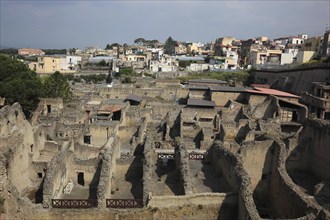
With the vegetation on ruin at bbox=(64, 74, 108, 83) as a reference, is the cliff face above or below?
below

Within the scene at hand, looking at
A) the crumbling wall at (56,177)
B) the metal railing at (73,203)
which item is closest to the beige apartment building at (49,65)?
the crumbling wall at (56,177)

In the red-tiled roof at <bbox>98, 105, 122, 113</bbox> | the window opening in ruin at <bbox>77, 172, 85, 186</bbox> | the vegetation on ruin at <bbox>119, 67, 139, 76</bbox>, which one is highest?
the vegetation on ruin at <bbox>119, 67, 139, 76</bbox>

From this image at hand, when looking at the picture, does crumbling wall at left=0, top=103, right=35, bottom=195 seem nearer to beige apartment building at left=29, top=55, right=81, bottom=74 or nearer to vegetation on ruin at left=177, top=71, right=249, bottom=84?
vegetation on ruin at left=177, top=71, right=249, bottom=84

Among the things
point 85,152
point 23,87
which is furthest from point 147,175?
point 23,87

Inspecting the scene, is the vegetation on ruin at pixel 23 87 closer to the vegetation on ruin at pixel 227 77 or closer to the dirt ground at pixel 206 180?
the dirt ground at pixel 206 180

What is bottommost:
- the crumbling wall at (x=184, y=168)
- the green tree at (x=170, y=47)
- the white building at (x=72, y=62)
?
the crumbling wall at (x=184, y=168)

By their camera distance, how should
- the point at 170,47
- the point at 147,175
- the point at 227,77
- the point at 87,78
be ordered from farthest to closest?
the point at 170,47, the point at 87,78, the point at 227,77, the point at 147,175

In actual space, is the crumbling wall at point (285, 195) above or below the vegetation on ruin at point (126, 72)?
below

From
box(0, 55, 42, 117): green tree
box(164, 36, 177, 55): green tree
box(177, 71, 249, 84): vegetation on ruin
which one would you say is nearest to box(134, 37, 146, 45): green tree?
box(164, 36, 177, 55): green tree

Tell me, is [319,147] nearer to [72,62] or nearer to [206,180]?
[206,180]

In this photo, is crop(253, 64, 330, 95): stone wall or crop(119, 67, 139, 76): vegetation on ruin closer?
crop(253, 64, 330, 95): stone wall

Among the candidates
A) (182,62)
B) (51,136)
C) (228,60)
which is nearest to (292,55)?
(228,60)

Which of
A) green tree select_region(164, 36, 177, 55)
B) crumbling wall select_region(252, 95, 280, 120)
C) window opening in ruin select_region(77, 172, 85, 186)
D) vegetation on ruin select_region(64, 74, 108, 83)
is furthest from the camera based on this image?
green tree select_region(164, 36, 177, 55)

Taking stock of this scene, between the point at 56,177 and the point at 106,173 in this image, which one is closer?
the point at 56,177
